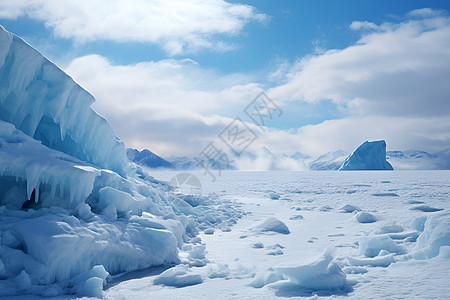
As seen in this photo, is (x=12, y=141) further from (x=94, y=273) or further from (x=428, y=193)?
(x=428, y=193)

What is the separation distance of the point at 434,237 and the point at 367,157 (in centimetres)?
4038

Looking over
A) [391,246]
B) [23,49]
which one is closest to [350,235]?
[391,246]

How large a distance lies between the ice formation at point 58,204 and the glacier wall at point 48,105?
18mm

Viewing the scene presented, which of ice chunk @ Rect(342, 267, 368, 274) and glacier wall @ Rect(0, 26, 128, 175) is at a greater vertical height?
glacier wall @ Rect(0, 26, 128, 175)

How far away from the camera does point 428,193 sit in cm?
1374

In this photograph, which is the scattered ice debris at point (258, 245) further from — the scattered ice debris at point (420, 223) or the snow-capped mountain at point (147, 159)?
the snow-capped mountain at point (147, 159)

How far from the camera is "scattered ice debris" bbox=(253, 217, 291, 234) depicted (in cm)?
865

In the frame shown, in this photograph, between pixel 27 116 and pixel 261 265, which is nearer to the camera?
pixel 261 265

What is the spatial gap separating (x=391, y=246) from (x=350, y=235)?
2364 mm

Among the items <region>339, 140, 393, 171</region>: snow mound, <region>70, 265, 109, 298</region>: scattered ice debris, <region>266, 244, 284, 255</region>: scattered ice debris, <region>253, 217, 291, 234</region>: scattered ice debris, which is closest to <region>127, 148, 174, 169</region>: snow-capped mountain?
<region>339, 140, 393, 171</region>: snow mound

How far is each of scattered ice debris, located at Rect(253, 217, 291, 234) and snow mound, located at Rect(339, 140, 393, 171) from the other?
3614 centimetres

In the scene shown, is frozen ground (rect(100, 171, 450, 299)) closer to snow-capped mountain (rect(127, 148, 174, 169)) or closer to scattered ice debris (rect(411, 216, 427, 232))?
scattered ice debris (rect(411, 216, 427, 232))

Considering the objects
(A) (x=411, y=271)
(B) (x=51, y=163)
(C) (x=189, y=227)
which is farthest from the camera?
(C) (x=189, y=227)

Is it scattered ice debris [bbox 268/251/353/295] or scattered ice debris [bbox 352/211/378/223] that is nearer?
scattered ice debris [bbox 268/251/353/295]
